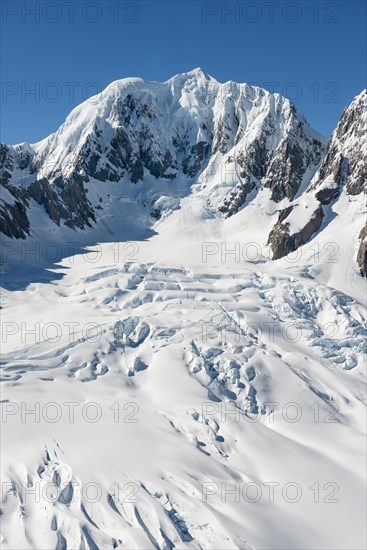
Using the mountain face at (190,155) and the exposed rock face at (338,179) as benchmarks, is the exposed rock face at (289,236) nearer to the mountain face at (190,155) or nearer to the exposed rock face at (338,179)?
the exposed rock face at (338,179)

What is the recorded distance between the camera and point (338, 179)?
274 ft

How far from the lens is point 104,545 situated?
23.2 metres

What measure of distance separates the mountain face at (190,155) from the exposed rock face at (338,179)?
233 millimetres

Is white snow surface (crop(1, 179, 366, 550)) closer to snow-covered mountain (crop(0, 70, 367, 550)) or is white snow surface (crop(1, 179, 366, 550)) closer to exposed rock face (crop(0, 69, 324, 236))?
snow-covered mountain (crop(0, 70, 367, 550))

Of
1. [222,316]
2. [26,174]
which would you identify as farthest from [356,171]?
[26,174]

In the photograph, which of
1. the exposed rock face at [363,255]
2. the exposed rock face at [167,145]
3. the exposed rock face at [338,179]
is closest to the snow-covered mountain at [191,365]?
the exposed rock face at [363,255]

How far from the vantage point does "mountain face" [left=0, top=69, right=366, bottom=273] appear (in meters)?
84.6

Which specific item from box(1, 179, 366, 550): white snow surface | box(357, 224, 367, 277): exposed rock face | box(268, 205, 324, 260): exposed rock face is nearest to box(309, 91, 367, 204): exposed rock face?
box(268, 205, 324, 260): exposed rock face

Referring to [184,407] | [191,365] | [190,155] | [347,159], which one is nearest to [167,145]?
[190,155]

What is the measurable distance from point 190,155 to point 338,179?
162ft

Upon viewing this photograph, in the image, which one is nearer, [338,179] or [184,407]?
[184,407]

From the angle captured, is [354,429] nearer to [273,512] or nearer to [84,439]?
[273,512]

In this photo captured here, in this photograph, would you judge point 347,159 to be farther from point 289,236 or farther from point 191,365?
point 191,365

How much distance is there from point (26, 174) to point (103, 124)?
24.1m
